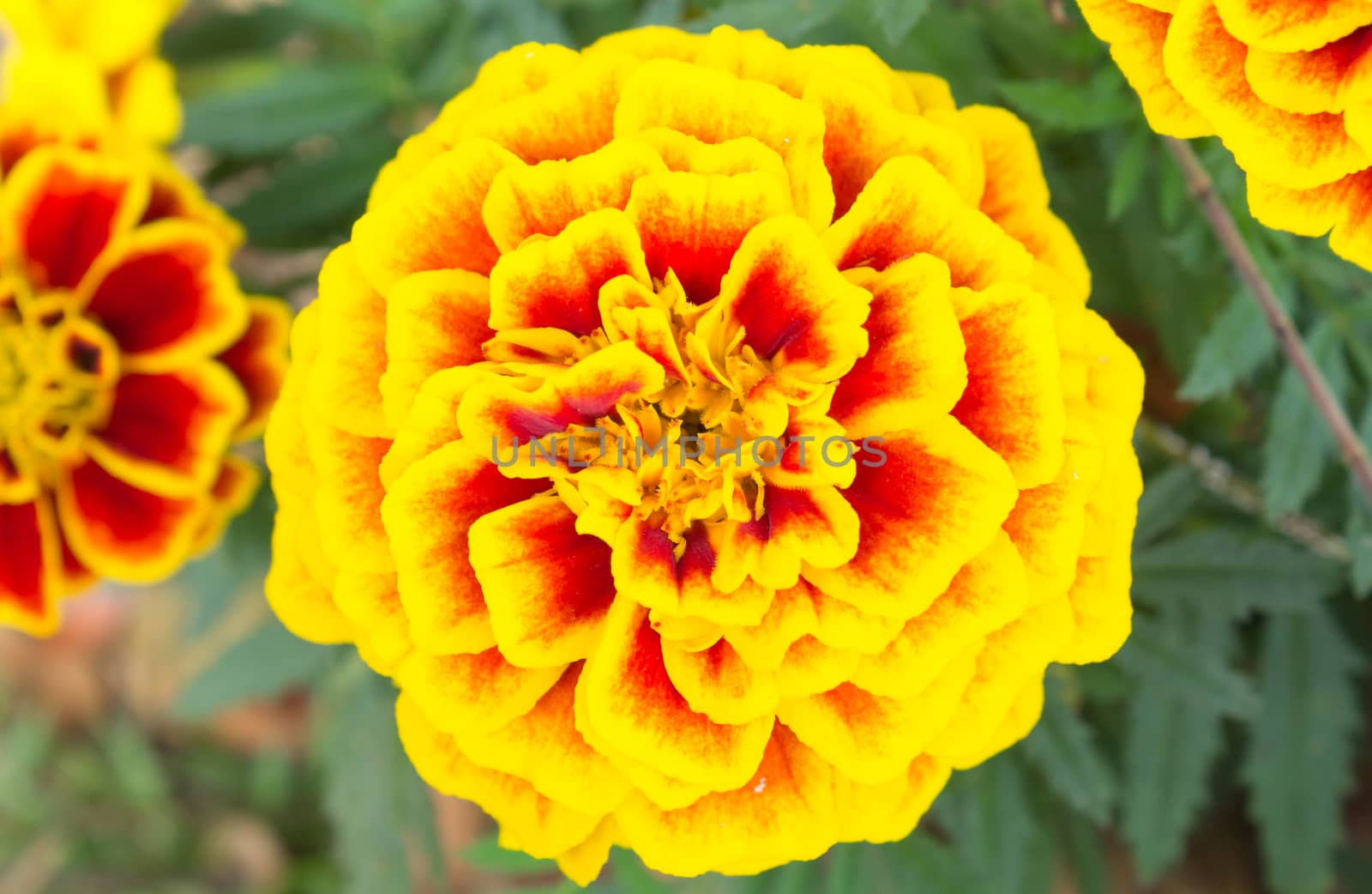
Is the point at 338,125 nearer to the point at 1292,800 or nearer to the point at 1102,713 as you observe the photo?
the point at 1102,713

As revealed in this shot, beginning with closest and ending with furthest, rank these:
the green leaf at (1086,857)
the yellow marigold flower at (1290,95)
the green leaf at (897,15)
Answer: the yellow marigold flower at (1290,95) < the green leaf at (897,15) < the green leaf at (1086,857)

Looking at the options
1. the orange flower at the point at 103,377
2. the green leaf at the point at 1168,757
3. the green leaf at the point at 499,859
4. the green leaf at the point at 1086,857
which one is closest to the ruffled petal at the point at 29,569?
the orange flower at the point at 103,377

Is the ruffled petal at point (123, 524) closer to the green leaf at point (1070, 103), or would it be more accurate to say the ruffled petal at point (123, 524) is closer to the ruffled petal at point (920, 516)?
the ruffled petal at point (920, 516)

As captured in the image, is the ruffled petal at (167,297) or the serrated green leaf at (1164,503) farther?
the serrated green leaf at (1164,503)

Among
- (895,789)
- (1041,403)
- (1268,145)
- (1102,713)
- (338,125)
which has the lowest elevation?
(1102,713)

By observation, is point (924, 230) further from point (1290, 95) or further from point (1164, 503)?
point (1164, 503)

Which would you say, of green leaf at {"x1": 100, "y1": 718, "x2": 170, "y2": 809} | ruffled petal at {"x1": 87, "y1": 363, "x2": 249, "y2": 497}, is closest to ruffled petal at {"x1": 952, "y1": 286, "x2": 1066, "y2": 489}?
ruffled petal at {"x1": 87, "y1": 363, "x2": 249, "y2": 497}

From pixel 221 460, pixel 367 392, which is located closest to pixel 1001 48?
pixel 367 392
